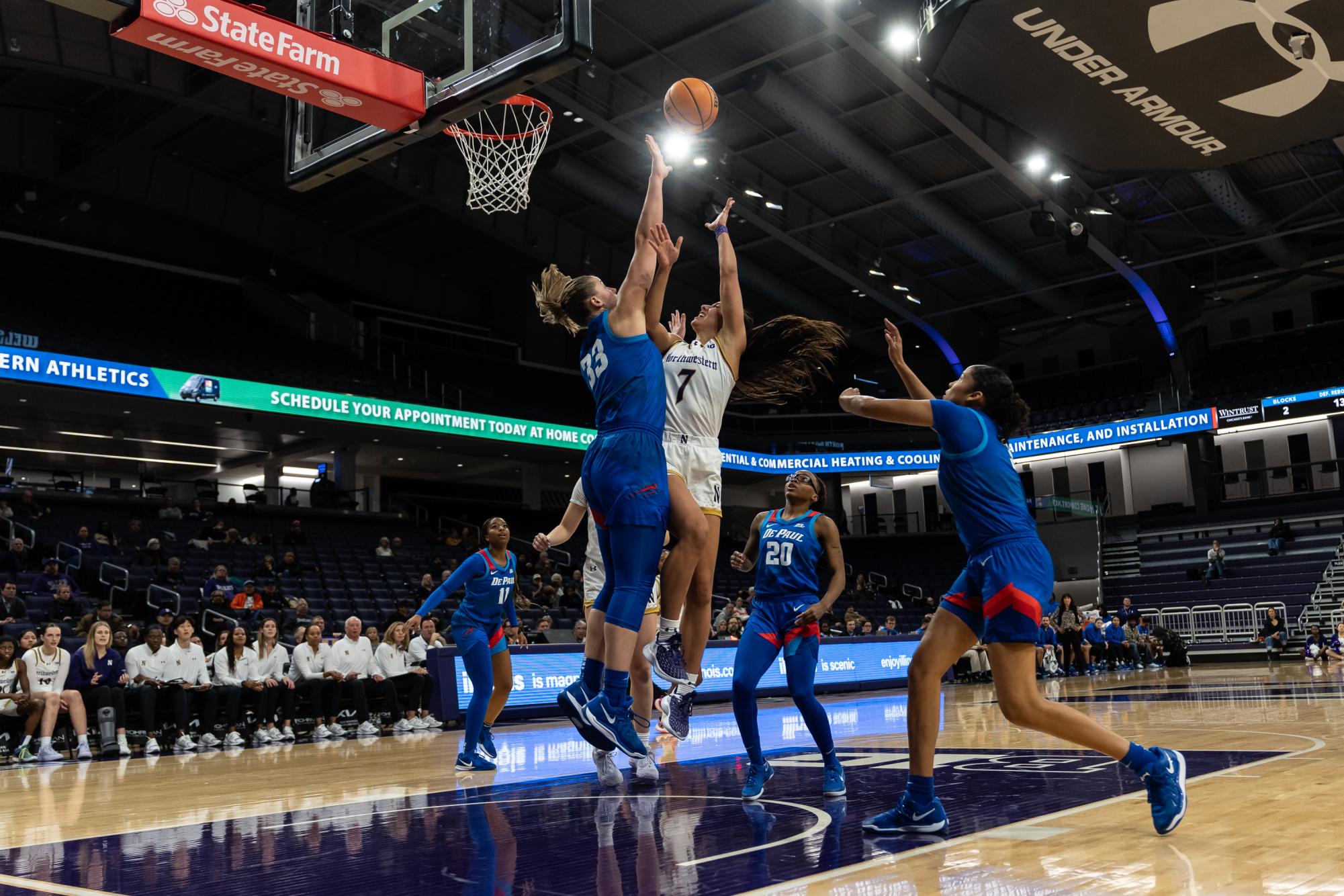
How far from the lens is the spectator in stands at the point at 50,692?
10.1m

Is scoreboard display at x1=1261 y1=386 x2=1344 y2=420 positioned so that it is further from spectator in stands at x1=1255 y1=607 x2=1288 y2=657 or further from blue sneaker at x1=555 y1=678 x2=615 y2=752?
blue sneaker at x1=555 y1=678 x2=615 y2=752

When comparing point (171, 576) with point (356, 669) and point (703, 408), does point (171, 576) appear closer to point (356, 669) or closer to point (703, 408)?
point (356, 669)

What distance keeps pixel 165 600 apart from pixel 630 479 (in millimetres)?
13202

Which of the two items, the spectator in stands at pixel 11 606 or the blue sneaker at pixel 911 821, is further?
the spectator in stands at pixel 11 606

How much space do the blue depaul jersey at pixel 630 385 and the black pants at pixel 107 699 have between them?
27.1ft

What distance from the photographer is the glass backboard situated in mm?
7184

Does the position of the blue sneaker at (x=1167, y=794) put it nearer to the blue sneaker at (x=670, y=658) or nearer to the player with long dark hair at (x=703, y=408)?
A: the player with long dark hair at (x=703, y=408)

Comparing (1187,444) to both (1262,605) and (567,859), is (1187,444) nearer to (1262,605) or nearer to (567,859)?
(1262,605)

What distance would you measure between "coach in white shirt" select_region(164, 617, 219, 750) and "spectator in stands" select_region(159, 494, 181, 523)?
10.2 metres

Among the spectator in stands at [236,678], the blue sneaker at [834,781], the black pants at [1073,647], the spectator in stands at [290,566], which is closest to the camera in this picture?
the blue sneaker at [834,781]

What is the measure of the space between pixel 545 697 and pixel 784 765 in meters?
7.49

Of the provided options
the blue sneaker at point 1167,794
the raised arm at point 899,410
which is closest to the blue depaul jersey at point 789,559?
the raised arm at point 899,410

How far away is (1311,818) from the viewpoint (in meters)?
3.90

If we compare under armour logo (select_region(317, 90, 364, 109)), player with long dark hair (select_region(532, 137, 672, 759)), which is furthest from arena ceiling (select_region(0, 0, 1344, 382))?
player with long dark hair (select_region(532, 137, 672, 759))
